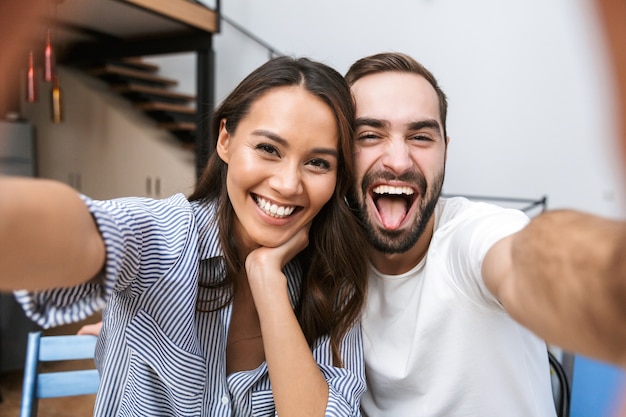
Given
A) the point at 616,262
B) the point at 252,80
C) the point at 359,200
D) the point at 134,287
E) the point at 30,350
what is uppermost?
the point at 252,80

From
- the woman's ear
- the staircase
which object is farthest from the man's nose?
the staircase

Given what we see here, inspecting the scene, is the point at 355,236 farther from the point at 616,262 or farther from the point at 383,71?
the point at 616,262

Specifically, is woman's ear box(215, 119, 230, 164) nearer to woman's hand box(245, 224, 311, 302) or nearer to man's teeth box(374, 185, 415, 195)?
woman's hand box(245, 224, 311, 302)

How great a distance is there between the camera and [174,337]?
87 cm

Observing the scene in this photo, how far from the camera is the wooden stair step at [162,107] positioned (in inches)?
211

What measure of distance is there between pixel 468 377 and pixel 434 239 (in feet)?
0.99

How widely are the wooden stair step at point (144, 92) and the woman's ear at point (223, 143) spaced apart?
4799 millimetres

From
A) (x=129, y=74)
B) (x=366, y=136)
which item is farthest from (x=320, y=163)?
(x=129, y=74)

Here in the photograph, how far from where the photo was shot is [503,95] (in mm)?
4086

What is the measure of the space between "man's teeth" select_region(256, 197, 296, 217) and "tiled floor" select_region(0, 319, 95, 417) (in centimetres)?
221

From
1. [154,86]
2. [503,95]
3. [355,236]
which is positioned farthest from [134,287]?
[154,86]

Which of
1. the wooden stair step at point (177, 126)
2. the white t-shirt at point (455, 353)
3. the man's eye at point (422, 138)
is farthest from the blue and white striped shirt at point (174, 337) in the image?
the wooden stair step at point (177, 126)

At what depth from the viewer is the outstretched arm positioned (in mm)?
→ 365

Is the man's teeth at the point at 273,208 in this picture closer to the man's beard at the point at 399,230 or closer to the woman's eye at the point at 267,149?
the woman's eye at the point at 267,149
